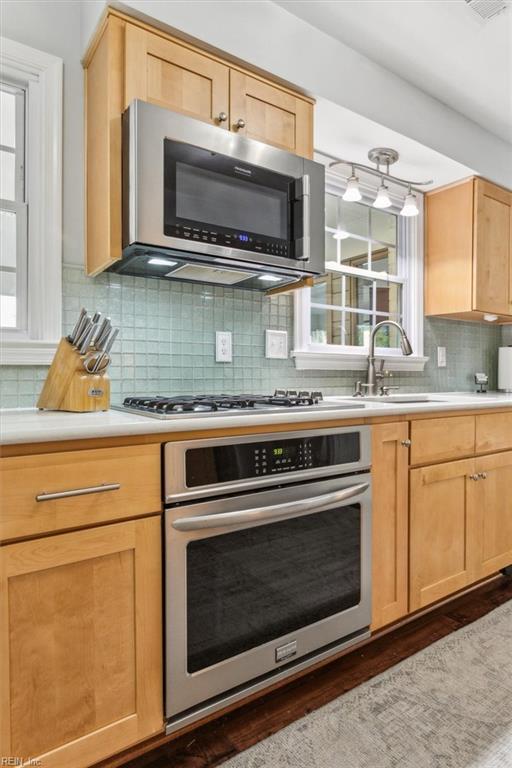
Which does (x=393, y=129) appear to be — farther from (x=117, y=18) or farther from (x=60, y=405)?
(x=60, y=405)

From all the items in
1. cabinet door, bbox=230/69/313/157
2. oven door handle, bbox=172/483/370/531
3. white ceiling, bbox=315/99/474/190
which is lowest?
oven door handle, bbox=172/483/370/531

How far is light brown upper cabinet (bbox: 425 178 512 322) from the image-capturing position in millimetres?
2641

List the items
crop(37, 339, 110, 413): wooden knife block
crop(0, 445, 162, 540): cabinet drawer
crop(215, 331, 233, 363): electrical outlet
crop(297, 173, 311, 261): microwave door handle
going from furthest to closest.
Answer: crop(215, 331, 233, 363): electrical outlet → crop(297, 173, 311, 261): microwave door handle → crop(37, 339, 110, 413): wooden knife block → crop(0, 445, 162, 540): cabinet drawer

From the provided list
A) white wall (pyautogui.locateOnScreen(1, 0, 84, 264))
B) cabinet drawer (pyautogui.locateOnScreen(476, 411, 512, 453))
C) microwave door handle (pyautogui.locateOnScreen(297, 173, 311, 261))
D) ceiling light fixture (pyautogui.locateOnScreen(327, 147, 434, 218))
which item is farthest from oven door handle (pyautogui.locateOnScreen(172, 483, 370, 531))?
ceiling light fixture (pyautogui.locateOnScreen(327, 147, 434, 218))

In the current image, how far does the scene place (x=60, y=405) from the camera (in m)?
1.42

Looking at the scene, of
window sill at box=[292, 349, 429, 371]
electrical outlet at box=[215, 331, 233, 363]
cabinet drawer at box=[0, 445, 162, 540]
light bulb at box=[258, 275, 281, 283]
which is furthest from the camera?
window sill at box=[292, 349, 429, 371]

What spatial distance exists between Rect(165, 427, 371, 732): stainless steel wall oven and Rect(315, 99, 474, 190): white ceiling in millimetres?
1396

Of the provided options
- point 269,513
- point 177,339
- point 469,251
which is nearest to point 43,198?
point 177,339

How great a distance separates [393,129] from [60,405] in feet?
6.21

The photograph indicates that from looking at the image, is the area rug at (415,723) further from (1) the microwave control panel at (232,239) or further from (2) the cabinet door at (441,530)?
(1) the microwave control panel at (232,239)

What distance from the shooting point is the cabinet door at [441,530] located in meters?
1.78

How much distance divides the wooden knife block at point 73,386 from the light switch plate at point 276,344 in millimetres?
877

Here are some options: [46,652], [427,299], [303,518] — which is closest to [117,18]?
[303,518]

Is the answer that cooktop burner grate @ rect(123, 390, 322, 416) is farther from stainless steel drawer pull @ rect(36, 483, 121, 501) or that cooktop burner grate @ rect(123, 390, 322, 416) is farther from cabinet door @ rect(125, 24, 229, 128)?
cabinet door @ rect(125, 24, 229, 128)
